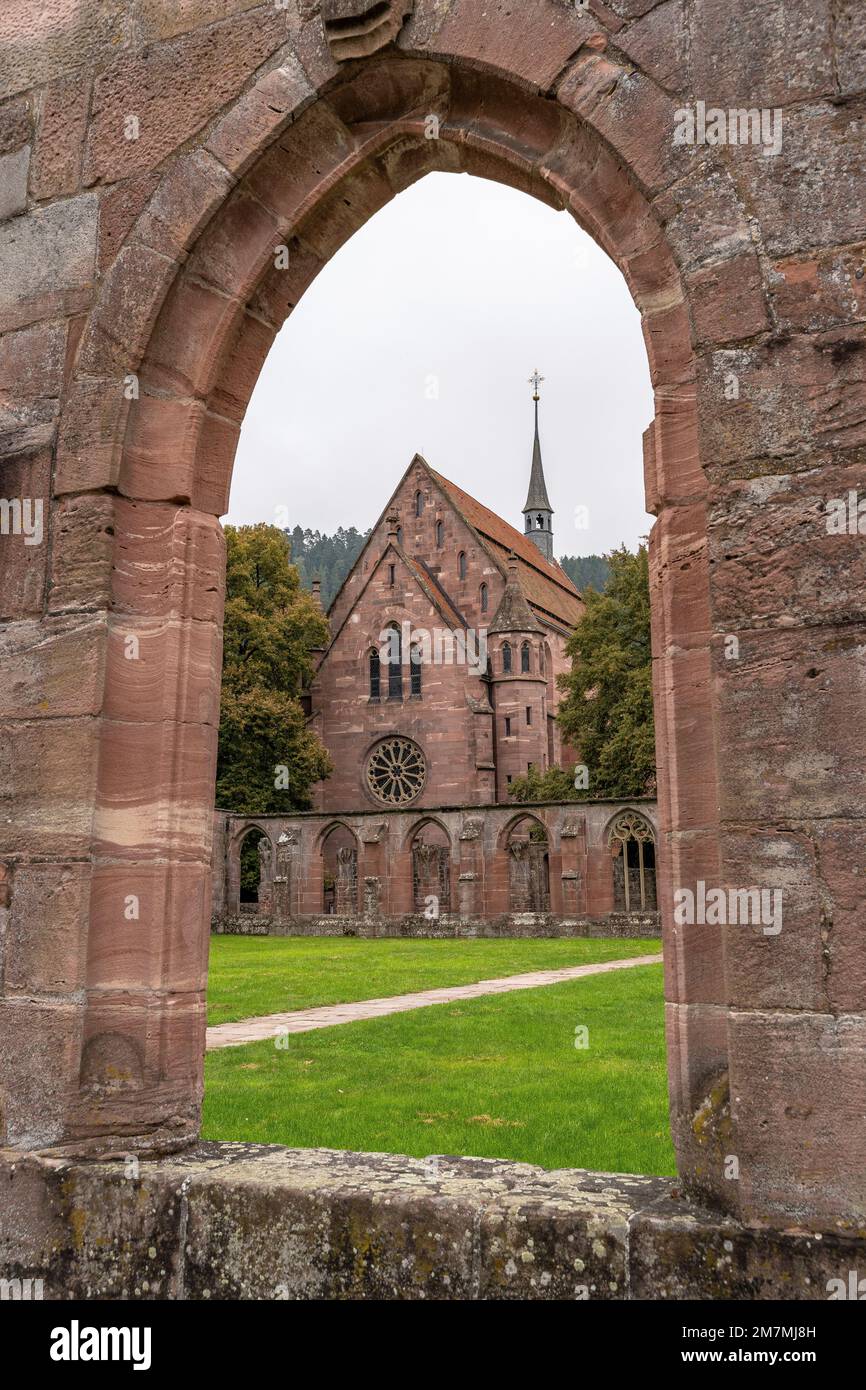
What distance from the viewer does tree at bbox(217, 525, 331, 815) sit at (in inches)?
1281

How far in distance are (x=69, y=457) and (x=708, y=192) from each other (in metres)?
2.09

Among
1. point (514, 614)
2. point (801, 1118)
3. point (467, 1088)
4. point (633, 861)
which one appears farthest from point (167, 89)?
point (514, 614)

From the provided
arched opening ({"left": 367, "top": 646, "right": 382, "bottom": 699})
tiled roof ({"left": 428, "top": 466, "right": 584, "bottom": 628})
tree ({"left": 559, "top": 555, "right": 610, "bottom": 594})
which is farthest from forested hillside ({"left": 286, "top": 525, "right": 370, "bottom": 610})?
arched opening ({"left": 367, "top": 646, "right": 382, "bottom": 699})

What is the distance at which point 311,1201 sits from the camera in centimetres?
267

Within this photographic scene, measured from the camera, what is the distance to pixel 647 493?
9.62ft

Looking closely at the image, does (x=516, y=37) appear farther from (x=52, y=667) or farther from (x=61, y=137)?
(x=52, y=667)

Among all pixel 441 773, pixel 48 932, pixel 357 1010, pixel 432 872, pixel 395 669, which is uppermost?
pixel 395 669

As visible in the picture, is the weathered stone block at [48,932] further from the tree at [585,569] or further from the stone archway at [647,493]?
the tree at [585,569]

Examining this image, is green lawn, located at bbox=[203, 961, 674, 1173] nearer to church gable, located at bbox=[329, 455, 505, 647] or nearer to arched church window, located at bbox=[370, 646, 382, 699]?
arched church window, located at bbox=[370, 646, 382, 699]

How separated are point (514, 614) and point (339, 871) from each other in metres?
11.7

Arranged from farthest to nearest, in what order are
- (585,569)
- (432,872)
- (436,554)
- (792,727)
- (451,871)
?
(585,569), (436,554), (432,872), (451,871), (792,727)

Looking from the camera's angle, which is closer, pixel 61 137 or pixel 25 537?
pixel 25 537
